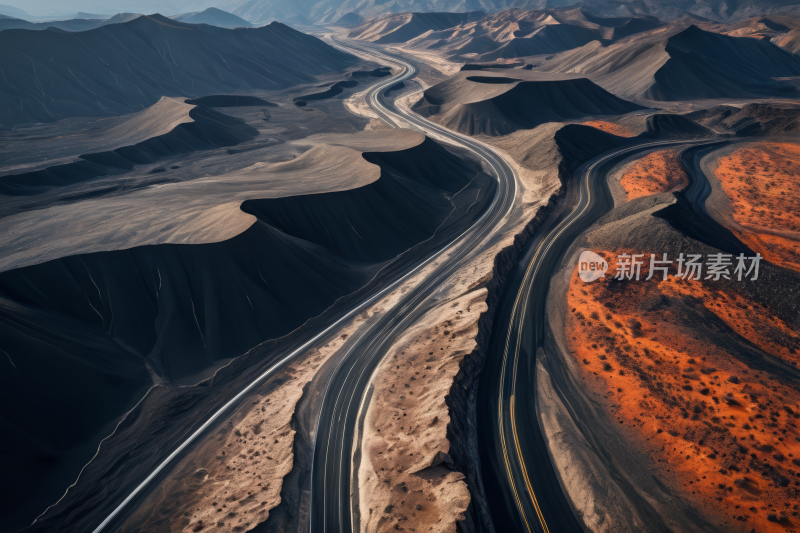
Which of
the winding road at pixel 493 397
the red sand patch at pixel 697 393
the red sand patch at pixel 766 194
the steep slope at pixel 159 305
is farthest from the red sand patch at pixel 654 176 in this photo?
the steep slope at pixel 159 305

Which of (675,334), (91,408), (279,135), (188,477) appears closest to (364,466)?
(188,477)

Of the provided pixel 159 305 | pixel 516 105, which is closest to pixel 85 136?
pixel 159 305

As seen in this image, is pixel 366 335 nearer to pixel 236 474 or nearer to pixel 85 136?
pixel 236 474

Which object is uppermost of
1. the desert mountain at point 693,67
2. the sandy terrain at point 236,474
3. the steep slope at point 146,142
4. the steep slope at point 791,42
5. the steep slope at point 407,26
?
the steep slope at point 407,26

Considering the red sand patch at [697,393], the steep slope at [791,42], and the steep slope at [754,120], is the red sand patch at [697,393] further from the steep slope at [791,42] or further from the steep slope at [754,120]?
the steep slope at [791,42]

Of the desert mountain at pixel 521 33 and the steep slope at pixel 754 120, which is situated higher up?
the desert mountain at pixel 521 33

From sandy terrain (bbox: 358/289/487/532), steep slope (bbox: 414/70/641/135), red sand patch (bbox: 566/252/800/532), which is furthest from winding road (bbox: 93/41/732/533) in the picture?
steep slope (bbox: 414/70/641/135)
